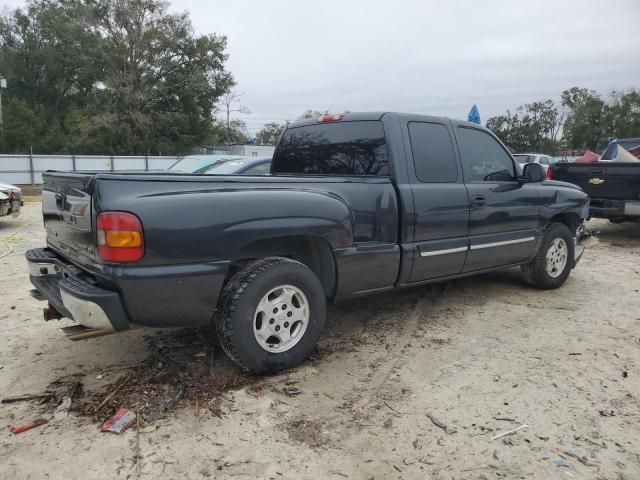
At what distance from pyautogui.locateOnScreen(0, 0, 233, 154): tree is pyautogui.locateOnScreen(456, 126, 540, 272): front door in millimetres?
33950

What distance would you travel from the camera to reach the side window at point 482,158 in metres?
4.66

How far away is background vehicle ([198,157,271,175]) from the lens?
769 centimetres

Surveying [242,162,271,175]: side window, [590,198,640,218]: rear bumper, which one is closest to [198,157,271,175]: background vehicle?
[242,162,271,175]: side window

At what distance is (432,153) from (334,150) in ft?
2.78

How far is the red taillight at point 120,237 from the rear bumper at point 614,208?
829cm

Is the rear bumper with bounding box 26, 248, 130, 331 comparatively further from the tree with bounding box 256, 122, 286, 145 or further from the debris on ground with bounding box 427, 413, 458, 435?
the tree with bounding box 256, 122, 286, 145

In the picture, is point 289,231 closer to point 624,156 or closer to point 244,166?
point 244,166

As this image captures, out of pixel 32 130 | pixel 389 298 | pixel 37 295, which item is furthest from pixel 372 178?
pixel 32 130

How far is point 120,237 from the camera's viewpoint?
9.05 ft

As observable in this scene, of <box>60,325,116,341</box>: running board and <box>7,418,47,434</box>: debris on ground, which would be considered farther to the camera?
<box>60,325,116,341</box>: running board

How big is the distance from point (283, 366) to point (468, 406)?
1207mm

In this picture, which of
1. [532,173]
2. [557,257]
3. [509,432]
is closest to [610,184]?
[557,257]

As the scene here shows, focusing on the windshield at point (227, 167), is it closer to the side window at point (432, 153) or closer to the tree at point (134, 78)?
the side window at point (432, 153)

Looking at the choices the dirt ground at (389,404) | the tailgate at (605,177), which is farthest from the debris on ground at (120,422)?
the tailgate at (605,177)
